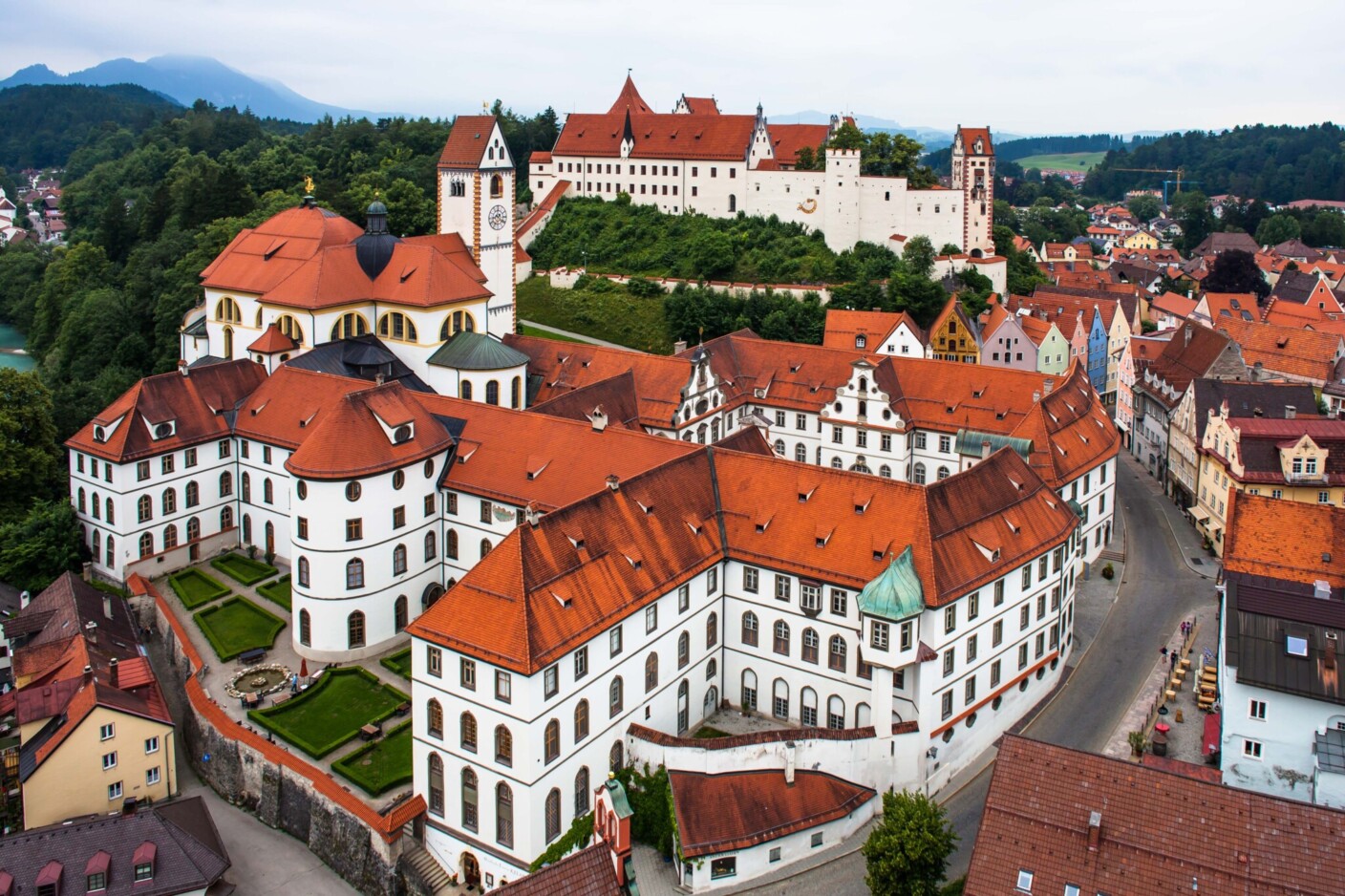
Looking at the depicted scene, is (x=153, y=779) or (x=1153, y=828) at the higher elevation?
(x=1153, y=828)

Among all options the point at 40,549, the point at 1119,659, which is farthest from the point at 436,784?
the point at 40,549

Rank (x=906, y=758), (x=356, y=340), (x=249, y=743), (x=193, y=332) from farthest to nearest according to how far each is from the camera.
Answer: (x=193, y=332)
(x=356, y=340)
(x=249, y=743)
(x=906, y=758)

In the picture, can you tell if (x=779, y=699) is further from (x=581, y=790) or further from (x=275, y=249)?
(x=275, y=249)

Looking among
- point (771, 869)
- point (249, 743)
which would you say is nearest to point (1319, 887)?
point (771, 869)

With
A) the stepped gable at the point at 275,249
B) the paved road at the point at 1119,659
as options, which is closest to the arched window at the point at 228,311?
the stepped gable at the point at 275,249

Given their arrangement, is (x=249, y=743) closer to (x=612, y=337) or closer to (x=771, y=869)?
(x=771, y=869)

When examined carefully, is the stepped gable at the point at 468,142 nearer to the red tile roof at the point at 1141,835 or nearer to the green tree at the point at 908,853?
the green tree at the point at 908,853

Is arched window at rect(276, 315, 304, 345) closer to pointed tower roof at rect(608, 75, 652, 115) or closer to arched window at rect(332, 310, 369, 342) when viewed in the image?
arched window at rect(332, 310, 369, 342)
